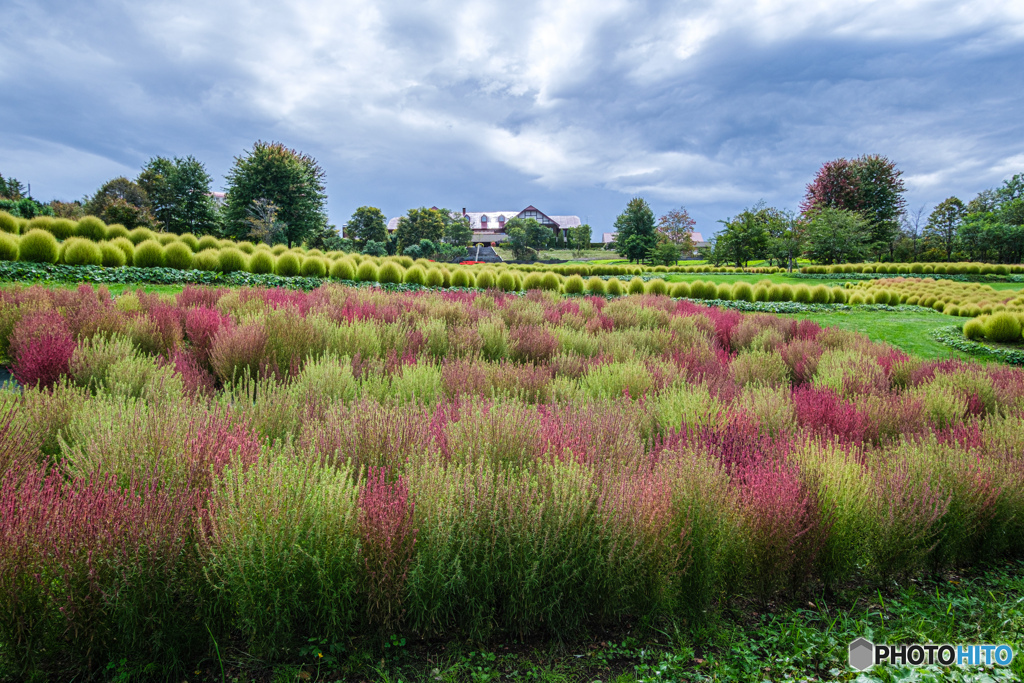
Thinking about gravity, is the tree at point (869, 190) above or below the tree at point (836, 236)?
above

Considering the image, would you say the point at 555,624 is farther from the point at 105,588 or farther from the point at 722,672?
the point at 105,588

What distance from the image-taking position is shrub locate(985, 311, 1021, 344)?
9.27 metres

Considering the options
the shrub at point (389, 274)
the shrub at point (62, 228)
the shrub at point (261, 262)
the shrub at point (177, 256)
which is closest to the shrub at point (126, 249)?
the shrub at point (177, 256)

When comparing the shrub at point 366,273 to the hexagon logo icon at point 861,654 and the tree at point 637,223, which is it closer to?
the hexagon logo icon at point 861,654

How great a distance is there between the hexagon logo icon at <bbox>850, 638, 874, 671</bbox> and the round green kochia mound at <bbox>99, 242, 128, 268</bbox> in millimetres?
12552

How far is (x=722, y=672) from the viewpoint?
168cm

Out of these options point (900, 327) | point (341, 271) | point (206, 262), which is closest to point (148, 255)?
point (206, 262)

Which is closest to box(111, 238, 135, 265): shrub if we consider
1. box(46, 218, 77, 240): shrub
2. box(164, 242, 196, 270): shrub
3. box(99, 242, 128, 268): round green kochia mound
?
box(99, 242, 128, 268): round green kochia mound

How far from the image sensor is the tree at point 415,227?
2445 inches

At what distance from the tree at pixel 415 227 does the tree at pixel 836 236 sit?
146 ft

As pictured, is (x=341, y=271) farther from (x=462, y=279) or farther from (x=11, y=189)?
(x=11, y=189)

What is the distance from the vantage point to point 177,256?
33.6ft

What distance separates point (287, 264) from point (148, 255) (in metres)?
2.75

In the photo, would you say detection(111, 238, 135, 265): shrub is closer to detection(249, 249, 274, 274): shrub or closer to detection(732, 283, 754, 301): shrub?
detection(249, 249, 274, 274): shrub
